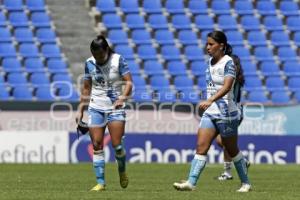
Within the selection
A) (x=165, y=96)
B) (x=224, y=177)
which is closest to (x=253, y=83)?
(x=165, y=96)

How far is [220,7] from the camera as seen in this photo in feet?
107

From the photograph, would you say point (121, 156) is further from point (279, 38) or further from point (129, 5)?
point (279, 38)

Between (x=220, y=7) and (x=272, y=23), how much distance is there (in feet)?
6.14

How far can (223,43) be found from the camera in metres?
12.0

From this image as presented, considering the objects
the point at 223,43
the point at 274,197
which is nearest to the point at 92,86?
the point at 223,43

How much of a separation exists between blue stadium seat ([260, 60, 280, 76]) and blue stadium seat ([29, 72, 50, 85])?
7.11m

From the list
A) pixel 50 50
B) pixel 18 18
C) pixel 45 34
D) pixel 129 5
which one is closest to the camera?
pixel 50 50

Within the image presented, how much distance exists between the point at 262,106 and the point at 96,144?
13.3 m

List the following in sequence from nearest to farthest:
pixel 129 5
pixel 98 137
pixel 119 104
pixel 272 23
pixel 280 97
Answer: pixel 119 104 → pixel 98 137 → pixel 280 97 → pixel 129 5 → pixel 272 23

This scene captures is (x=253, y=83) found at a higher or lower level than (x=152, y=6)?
lower

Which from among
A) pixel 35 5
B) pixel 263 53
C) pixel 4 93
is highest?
pixel 35 5

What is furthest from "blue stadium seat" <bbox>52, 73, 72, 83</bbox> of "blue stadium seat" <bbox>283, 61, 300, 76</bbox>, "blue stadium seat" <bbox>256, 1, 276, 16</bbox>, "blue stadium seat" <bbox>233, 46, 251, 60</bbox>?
"blue stadium seat" <bbox>256, 1, 276, 16</bbox>

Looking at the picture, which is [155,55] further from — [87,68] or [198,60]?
[87,68]

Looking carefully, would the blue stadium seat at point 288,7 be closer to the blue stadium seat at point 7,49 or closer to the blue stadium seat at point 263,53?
the blue stadium seat at point 263,53
